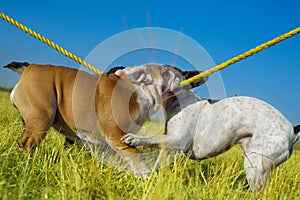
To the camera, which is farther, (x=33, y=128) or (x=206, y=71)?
(x=206, y=71)

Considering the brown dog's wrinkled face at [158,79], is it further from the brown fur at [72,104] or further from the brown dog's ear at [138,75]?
the brown fur at [72,104]

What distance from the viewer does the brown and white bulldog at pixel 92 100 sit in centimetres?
377

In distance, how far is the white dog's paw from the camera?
3.77m

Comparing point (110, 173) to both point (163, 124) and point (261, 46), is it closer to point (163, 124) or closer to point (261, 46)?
point (163, 124)

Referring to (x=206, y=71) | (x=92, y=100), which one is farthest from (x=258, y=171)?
(x=92, y=100)

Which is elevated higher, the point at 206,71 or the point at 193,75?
the point at 206,71

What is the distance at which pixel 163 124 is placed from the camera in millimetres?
4156

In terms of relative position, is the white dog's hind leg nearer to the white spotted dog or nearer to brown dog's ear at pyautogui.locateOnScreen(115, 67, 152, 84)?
the white spotted dog

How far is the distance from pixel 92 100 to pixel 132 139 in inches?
24.2

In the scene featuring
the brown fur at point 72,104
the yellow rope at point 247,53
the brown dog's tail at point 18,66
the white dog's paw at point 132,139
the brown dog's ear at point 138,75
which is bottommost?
the white dog's paw at point 132,139

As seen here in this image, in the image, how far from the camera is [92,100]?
3975mm

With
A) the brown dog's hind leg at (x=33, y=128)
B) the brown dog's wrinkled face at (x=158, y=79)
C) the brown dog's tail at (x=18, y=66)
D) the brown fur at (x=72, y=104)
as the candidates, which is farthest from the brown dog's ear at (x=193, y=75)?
the brown dog's tail at (x=18, y=66)

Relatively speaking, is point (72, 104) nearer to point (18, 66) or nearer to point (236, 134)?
point (18, 66)

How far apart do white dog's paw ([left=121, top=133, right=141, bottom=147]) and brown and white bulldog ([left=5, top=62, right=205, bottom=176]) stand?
0.26 feet
